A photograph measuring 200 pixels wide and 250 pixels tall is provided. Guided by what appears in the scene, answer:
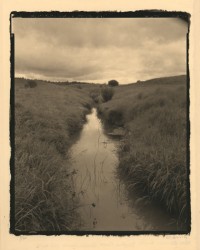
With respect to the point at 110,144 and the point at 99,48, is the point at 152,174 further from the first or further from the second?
the point at 99,48

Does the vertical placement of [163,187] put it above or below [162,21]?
below

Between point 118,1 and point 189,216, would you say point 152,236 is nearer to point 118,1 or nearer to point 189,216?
point 189,216

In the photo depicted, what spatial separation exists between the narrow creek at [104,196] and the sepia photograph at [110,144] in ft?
0.05

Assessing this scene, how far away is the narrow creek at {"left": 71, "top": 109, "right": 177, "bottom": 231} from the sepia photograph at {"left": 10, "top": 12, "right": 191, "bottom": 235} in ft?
0.05

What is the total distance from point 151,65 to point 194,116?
3.74 feet

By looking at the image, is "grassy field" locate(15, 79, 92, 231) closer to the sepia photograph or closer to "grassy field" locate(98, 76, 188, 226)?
the sepia photograph

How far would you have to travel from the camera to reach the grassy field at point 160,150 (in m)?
3.26

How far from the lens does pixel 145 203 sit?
13.2 feet

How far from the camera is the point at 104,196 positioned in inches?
162

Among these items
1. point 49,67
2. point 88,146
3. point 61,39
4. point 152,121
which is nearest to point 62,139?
point 88,146

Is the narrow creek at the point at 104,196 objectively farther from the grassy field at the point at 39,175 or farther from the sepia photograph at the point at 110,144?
the grassy field at the point at 39,175

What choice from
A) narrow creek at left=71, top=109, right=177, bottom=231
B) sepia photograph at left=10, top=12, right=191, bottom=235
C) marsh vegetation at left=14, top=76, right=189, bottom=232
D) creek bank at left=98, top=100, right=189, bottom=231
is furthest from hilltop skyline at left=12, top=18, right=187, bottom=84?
narrow creek at left=71, top=109, right=177, bottom=231

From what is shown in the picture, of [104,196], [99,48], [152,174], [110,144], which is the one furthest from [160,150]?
[99,48]

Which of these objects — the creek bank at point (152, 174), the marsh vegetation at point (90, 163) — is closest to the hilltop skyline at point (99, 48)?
the marsh vegetation at point (90, 163)
